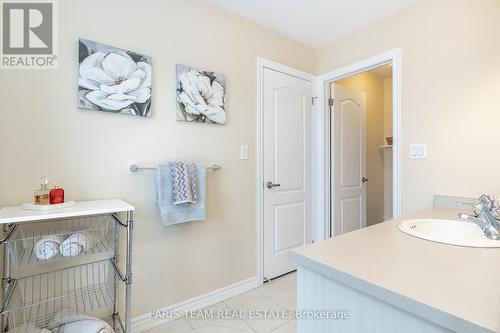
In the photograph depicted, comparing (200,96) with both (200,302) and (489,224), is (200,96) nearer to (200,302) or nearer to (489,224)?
(200,302)

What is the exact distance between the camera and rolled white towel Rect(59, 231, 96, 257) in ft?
3.80

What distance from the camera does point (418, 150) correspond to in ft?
6.20

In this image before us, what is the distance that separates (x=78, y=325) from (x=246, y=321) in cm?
99

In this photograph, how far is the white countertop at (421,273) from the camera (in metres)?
0.51

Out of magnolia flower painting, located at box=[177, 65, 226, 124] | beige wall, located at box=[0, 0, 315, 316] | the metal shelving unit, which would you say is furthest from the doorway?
the metal shelving unit

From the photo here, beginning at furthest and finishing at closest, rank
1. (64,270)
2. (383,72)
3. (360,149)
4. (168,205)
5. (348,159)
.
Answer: (383,72) → (360,149) → (348,159) → (168,205) → (64,270)

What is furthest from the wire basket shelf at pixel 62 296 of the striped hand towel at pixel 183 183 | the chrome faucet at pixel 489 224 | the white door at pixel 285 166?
the chrome faucet at pixel 489 224

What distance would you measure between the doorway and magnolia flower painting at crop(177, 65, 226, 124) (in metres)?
1.30

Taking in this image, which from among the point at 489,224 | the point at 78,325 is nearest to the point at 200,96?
the point at 78,325

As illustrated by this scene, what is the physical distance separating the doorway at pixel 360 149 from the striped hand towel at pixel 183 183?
1.59 meters

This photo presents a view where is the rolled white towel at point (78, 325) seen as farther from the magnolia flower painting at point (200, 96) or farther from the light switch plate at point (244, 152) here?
the light switch plate at point (244, 152)

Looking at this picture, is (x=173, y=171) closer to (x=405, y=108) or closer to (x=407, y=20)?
(x=405, y=108)

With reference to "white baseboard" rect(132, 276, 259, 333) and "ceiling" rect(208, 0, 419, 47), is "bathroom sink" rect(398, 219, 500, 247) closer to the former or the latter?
"white baseboard" rect(132, 276, 259, 333)

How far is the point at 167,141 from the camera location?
1.72 metres
